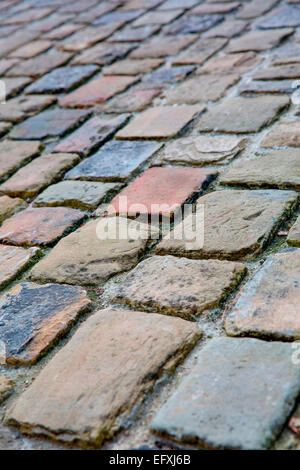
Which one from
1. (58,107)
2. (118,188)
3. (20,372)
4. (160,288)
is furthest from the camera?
(58,107)

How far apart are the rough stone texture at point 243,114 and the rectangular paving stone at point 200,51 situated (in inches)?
29.8

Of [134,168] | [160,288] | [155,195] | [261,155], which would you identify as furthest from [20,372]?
[261,155]

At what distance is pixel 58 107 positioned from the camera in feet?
10.1

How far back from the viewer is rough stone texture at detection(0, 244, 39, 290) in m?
1.80

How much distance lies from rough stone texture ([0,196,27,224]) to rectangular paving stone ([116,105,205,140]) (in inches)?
24.4

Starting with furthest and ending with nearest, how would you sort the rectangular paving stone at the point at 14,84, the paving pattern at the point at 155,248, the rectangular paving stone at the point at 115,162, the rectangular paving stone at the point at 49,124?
1. the rectangular paving stone at the point at 14,84
2. the rectangular paving stone at the point at 49,124
3. the rectangular paving stone at the point at 115,162
4. the paving pattern at the point at 155,248

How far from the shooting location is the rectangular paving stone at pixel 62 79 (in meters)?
3.30

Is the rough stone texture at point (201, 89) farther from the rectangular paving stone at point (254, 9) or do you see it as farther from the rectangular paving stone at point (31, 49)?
the rectangular paving stone at point (31, 49)

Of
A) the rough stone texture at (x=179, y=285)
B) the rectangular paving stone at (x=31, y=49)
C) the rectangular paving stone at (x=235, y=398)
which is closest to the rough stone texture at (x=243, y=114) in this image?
the rough stone texture at (x=179, y=285)

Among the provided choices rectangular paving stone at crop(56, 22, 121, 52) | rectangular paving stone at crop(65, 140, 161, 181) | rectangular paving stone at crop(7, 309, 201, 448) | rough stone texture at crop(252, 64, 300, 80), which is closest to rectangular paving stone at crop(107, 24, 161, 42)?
rectangular paving stone at crop(56, 22, 121, 52)

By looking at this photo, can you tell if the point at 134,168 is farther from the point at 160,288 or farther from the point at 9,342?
the point at 9,342

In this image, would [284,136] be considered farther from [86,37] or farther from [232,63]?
[86,37]

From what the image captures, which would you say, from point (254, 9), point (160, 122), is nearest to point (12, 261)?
point (160, 122)

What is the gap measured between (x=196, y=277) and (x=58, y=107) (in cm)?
184
